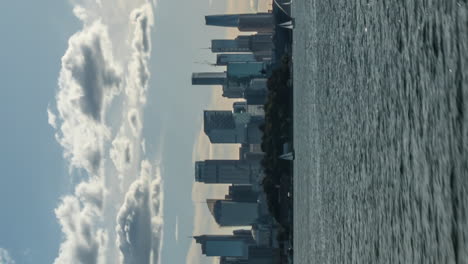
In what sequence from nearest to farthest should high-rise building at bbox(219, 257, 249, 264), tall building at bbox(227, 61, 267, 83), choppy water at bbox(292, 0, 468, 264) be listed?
1. choppy water at bbox(292, 0, 468, 264)
2. tall building at bbox(227, 61, 267, 83)
3. high-rise building at bbox(219, 257, 249, 264)

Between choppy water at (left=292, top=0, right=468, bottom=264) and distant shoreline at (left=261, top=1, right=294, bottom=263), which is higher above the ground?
choppy water at (left=292, top=0, right=468, bottom=264)

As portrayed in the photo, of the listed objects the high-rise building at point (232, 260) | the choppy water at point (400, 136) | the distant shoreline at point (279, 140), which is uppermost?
the choppy water at point (400, 136)

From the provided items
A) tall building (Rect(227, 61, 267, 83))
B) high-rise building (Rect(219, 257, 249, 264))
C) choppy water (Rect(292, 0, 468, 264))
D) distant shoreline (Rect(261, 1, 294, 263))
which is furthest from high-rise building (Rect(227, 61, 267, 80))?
choppy water (Rect(292, 0, 468, 264))

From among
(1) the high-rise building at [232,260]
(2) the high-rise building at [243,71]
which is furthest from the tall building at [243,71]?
(1) the high-rise building at [232,260]

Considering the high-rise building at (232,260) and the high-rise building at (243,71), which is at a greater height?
the high-rise building at (243,71)

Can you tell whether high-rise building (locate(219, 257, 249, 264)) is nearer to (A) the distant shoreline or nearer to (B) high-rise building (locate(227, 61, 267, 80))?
(B) high-rise building (locate(227, 61, 267, 80))

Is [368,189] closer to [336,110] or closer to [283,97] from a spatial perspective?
[336,110]

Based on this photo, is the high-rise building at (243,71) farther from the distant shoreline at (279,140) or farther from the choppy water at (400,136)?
the choppy water at (400,136)

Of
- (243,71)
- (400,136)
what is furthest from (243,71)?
(400,136)

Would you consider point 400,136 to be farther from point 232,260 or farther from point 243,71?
point 232,260
